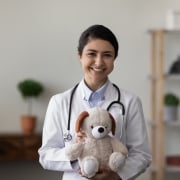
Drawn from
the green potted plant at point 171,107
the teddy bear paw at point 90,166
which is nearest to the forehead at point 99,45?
the teddy bear paw at point 90,166

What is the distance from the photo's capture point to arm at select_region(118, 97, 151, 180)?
1461 millimetres

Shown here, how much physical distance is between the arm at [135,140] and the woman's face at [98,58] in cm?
15

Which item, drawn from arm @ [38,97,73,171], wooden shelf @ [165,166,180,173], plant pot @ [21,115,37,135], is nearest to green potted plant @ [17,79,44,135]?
plant pot @ [21,115,37,135]

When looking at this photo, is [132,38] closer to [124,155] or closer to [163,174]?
[163,174]

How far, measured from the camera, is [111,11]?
351cm

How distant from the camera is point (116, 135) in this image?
4.83 feet

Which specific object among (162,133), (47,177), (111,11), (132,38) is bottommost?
(47,177)

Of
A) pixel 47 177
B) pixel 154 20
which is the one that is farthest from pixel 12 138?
pixel 154 20

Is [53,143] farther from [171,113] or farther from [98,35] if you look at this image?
[171,113]

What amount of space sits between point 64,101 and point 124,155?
28cm

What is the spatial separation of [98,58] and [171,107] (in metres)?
2.05

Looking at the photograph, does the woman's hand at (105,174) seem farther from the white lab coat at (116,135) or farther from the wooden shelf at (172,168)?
the wooden shelf at (172,168)

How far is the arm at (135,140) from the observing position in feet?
4.79

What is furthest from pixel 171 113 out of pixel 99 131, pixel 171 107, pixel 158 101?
pixel 99 131
